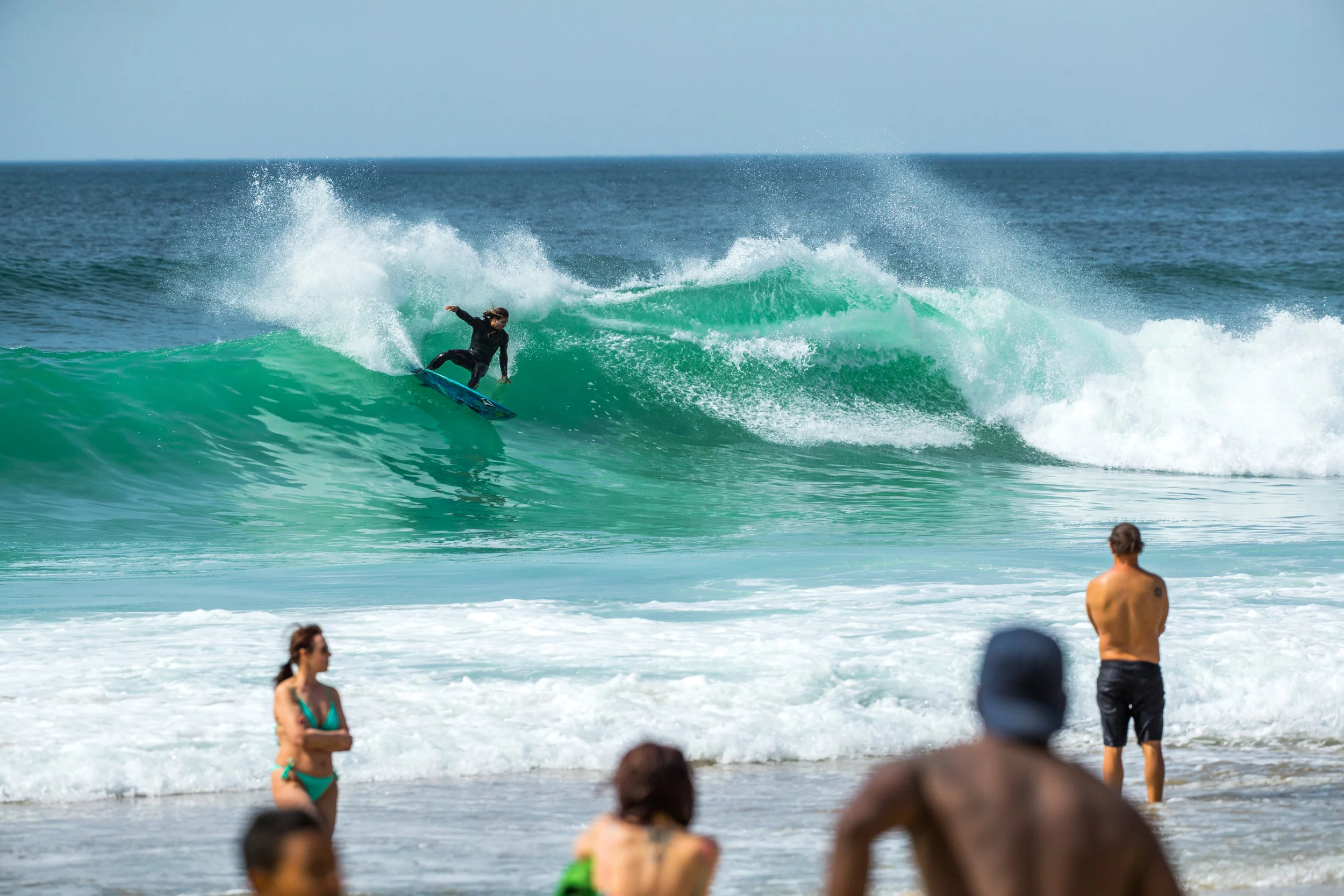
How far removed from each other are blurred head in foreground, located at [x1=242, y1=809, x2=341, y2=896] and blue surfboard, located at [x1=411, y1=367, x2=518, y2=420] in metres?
13.1

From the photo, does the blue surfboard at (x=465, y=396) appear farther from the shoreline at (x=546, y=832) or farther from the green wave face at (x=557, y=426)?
the shoreline at (x=546, y=832)

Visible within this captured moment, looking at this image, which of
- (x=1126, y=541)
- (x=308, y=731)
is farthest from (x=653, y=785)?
(x=1126, y=541)

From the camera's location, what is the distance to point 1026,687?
2064mm

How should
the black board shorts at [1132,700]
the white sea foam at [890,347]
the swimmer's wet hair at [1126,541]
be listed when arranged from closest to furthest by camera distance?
the swimmer's wet hair at [1126,541]
the black board shorts at [1132,700]
the white sea foam at [890,347]

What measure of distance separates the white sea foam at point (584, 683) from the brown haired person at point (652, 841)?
3593 millimetres

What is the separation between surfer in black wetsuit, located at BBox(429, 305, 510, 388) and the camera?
1492 centimetres

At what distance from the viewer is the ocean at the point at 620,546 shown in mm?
5668

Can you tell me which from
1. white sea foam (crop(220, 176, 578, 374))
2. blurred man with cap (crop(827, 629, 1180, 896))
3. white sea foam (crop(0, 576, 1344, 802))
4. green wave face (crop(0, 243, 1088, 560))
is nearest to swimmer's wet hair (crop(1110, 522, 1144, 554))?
white sea foam (crop(0, 576, 1344, 802))

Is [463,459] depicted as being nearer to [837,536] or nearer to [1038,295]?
[837,536]

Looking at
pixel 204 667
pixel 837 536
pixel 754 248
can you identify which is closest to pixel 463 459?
pixel 837 536

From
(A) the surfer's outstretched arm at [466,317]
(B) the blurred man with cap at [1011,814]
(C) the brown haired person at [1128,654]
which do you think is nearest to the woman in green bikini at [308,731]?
(B) the blurred man with cap at [1011,814]

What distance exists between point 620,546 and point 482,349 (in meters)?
5.12

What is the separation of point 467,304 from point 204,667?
10824 millimetres

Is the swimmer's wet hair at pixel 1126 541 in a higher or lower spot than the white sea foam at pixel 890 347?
lower
